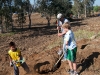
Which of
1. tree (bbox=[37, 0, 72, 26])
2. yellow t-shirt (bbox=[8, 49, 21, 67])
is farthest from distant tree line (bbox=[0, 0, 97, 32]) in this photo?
yellow t-shirt (bbox=[8, 49, 21, 67])

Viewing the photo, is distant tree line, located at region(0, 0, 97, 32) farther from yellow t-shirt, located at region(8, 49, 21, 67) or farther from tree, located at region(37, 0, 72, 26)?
yellow t-shirt, located at region(8, 49, 21, 67)

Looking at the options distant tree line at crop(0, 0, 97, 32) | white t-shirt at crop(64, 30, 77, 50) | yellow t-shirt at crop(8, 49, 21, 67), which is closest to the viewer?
white t-shirt at crop(64, 30, 77, 50)

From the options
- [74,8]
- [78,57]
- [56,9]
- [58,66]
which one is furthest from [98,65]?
[74,8]

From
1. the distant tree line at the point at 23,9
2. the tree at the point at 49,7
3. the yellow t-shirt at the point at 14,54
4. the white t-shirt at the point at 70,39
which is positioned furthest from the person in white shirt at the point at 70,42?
the tree at the point at 49,7

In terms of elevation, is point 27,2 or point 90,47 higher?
point 27,2

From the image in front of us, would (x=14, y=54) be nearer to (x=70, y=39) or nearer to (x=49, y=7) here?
(x=70, y=39)

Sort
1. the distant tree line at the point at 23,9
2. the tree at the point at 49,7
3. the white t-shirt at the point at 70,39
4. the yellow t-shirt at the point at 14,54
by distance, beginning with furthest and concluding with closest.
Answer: the tree at the point at 49,7 < the distant tree line at the point at 23,9 < the yellow t-shirt at the point at 14,54 < the white t-shirt at the point at 70,39

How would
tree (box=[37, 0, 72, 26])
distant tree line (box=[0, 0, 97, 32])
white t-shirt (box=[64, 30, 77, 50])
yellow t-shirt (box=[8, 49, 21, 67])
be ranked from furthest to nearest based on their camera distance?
1. tree (box=[37, 0, 72, 26])
2. distant tree line (box=[0, 0, 97, 32])
3. yellow t-shirt (box=[8, 49, 21, 67])
4. white t-shirt (box=[64, 30, 77, 50])

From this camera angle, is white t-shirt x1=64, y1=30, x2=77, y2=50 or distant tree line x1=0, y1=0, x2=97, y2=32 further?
distant tree line x1=0, y1=0, x2=97, y2=32

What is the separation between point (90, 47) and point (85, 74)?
69.0 inches

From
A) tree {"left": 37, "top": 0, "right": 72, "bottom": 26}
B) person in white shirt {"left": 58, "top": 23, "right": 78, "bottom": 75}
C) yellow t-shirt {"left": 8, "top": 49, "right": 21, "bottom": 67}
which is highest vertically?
tree {"left": 37, "top": 0, "right": 72, "bottom": 26}

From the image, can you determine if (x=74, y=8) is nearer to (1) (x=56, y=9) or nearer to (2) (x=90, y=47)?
(1) (x=56, y=9)

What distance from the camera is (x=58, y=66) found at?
733 cm

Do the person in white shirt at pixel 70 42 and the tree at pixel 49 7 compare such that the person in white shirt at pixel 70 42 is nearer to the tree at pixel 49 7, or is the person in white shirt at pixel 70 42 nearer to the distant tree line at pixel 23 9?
the distant tree line at pixel 23 9
